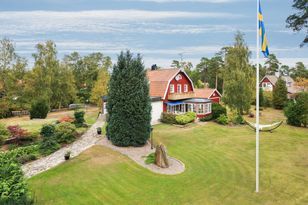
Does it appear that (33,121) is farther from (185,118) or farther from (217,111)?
(217,111)

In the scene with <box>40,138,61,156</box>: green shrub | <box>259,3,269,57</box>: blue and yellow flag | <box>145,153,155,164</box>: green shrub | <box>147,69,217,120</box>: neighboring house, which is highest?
<box>259,3,269,57</box>: blue and yellow flag

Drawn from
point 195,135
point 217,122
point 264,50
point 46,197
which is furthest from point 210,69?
point 46,197

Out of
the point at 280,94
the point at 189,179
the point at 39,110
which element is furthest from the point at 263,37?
the point at 280,94

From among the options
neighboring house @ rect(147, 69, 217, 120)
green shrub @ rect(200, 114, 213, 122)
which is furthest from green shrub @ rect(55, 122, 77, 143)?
green shrub @ rect(200, 114, 213, 122)

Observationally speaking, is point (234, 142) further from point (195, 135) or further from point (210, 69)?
point (210, 69)

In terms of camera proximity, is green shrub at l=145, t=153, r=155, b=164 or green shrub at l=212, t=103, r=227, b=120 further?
green shrub at l=212, t=103, r=227, b=120

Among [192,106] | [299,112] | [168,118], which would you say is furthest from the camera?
[192,106]

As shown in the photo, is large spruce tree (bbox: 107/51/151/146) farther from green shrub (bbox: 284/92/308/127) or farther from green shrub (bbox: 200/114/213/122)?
green shrub (bbox: 284/92/308/127)
